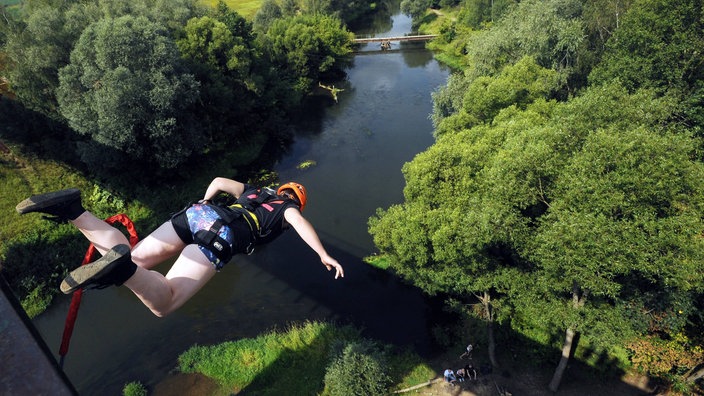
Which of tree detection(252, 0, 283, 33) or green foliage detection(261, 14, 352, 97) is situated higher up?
tree detection(252, 0, 283, 33)

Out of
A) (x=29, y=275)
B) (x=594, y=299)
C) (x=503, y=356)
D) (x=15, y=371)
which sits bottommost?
(x=503, y=356)

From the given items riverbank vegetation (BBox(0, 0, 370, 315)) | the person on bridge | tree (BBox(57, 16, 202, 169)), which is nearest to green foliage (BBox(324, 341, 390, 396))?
the person on bridge

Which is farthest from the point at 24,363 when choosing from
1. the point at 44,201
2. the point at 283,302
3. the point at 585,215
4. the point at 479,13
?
the point at 479,13

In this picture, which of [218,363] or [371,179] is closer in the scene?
[218,363]

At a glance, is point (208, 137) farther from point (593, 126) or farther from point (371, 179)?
point (593, 126)

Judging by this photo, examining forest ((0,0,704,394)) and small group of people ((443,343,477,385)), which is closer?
forest ((0,0,704,394))

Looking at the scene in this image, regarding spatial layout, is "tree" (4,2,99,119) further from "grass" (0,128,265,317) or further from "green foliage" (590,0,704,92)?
"green foliage" (590,0,704,92)

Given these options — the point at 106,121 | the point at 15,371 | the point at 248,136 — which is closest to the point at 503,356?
the point at 15,371
